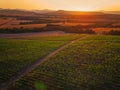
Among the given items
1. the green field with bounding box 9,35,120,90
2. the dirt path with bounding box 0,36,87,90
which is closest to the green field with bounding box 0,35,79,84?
the dirt path with bounding box 0,36,87,90

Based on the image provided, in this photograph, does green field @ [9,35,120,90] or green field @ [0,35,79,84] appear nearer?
green field @ [9,35,120,90]

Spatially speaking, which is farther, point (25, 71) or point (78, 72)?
point (25, 71)

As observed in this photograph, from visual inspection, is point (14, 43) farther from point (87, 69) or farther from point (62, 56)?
point (87, 69)

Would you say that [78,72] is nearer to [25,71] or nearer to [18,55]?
[25,71]

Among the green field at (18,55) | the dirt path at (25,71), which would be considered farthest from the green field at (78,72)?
the green field at (18,55)

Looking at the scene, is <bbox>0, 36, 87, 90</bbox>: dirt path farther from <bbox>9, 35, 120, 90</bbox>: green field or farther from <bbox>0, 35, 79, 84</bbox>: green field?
<bbox>9, 35, 120, 90</bbox>: green field

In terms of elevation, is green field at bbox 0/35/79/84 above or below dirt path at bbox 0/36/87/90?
above

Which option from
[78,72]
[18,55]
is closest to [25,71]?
[78,72]

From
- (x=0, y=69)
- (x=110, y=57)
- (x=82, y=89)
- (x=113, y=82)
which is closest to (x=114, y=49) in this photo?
(x=110, y=57)
